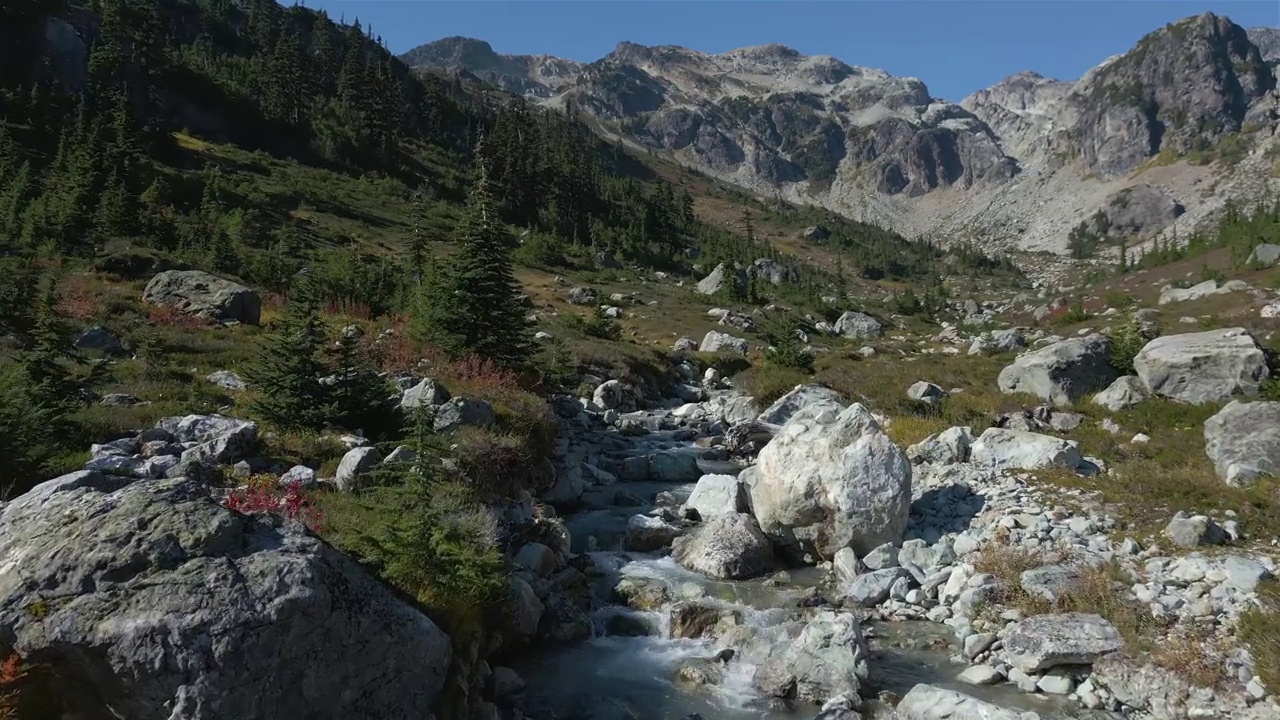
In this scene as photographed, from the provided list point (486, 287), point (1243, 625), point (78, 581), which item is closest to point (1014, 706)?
point (1243, 625)

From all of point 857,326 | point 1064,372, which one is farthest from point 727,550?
point 857,326

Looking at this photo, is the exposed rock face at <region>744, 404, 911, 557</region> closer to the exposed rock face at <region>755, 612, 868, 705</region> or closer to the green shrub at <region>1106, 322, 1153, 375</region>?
the exposed rock face at <region>755, 612, 868, 705</region>

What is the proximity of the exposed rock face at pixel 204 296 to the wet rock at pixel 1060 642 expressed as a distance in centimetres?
2802

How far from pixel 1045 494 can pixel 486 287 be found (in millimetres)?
17879

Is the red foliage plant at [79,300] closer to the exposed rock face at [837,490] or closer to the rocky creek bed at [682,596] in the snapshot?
the rocky creek bed at [682,596]

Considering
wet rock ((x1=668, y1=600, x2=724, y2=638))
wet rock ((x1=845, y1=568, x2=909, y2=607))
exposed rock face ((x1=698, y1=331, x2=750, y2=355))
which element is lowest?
wet rock ((x1=668, y1=600, x2=724, y2=638))

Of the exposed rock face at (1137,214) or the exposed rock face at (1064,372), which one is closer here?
the exposed rock face at (1064,372)

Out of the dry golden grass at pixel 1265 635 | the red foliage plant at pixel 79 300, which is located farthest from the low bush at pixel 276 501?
the red foliage plant at pixel 79 300

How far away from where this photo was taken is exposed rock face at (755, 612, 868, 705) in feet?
30.9

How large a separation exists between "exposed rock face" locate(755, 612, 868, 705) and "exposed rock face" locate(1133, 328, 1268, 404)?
16.8m

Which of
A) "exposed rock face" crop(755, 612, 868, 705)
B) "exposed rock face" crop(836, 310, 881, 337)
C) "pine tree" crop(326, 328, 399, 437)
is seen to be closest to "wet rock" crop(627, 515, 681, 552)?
"exposed rock face" crop(755, 612, 868, 705)

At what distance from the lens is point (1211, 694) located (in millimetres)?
8203

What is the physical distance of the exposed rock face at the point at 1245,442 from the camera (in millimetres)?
13625

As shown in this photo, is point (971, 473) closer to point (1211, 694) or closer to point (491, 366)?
point (1211, 694)
